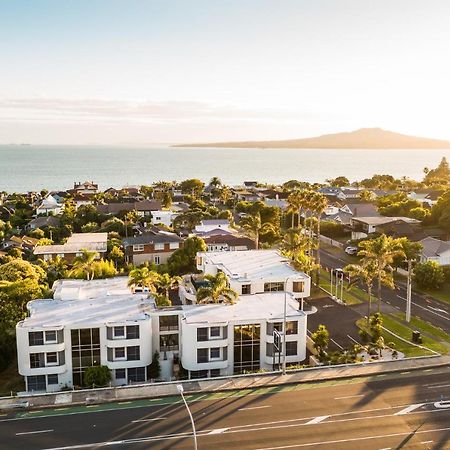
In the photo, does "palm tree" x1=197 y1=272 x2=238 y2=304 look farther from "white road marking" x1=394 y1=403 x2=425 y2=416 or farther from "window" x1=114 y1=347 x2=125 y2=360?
"white road marking" x1=394 y1=403 x2=425 y2=416

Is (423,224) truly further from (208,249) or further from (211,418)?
(211,418)

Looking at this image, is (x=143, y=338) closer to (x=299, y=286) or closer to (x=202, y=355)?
(x=202, y=355)

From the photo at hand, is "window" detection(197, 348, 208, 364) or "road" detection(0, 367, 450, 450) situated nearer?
"road" detection(0, 367, 450, 450)

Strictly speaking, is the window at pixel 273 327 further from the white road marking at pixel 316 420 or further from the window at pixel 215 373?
the white road marking at pixel 316 420

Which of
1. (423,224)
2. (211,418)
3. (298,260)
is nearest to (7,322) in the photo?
(211,418)

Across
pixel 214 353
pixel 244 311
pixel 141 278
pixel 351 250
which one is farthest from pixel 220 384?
pixel 351 250

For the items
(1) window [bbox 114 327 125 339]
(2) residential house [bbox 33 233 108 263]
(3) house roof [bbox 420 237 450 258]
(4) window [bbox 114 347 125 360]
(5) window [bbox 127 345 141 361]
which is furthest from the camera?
(2) residential house [bbox 33 233 108 263]

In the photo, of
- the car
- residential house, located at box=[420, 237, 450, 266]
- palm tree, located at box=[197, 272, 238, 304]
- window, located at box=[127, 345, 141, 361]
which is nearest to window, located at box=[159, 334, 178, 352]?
window, located at box=[127, 345, 141, 361]
